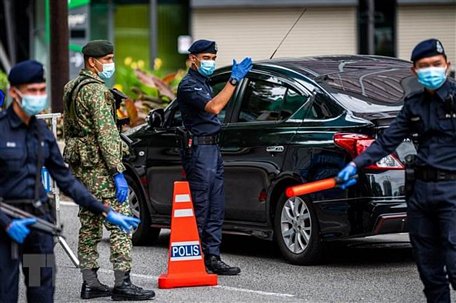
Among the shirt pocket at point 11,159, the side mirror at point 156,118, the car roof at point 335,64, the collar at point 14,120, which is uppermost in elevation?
the car roof at point 335,64

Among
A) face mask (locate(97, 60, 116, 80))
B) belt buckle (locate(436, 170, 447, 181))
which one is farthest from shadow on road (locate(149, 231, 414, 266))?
belt buckle (locate(436, 170, 447, 181))

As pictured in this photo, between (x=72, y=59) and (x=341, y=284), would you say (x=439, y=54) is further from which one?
(x=72, y=59)

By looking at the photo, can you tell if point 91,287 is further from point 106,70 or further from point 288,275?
point 288,275

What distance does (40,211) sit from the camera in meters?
6.93

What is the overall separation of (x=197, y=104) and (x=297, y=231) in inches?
52.7

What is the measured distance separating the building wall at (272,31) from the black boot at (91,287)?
19.2 metres

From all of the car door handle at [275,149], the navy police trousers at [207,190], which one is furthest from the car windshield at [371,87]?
the navy police trousers at [207,190]

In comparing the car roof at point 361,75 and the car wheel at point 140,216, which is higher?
the car roof at point 361,75

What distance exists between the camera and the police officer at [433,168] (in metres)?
7.56

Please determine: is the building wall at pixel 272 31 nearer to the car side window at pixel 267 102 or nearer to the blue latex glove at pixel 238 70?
the car side window at pixel 267 102

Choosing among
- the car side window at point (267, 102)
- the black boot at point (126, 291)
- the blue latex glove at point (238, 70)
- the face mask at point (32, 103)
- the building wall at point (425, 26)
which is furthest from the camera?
the building wall at point (425, 26)

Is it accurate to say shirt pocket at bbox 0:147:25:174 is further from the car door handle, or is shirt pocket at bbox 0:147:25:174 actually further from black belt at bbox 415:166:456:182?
the car door handle

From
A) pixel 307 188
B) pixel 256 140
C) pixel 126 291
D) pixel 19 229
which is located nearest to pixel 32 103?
pixel 19 229

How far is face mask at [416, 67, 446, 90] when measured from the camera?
298 inches
